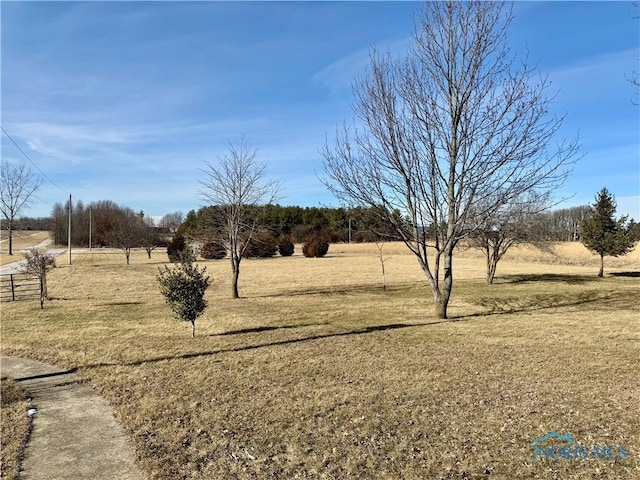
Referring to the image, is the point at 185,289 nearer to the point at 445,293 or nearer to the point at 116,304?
the point at 445,293

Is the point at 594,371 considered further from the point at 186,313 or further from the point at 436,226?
the point at 186,313

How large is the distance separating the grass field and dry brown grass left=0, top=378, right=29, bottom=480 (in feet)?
3.22

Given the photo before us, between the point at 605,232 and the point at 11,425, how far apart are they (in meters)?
30.4

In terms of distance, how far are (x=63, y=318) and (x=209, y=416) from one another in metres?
9.72

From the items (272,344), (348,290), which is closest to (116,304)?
(272,344)

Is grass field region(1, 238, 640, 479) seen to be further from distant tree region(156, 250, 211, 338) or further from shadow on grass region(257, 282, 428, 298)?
shadow on grass region(257, 282, 428, 298)

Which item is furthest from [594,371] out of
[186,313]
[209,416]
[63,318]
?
[63,318]

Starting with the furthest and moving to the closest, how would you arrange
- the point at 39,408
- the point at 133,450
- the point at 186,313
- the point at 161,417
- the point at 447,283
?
the point at 447,283 → the point at 186,313 → the point at 39,408 → the point at 161,417 → the point at 133,450

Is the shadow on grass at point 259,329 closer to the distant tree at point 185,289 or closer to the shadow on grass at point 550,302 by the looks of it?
the distant tree at point 185,289

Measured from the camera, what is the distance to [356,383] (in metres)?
6.45

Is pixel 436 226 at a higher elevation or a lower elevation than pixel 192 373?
higher

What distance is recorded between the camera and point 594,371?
7.00 m

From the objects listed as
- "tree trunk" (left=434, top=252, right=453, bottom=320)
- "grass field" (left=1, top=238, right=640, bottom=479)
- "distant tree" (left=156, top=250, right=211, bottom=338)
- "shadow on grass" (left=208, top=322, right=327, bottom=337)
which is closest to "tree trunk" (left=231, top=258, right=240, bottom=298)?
"grass field" (left=1, top=238, right=640, bottom=479)

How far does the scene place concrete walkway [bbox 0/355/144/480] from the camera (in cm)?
385
